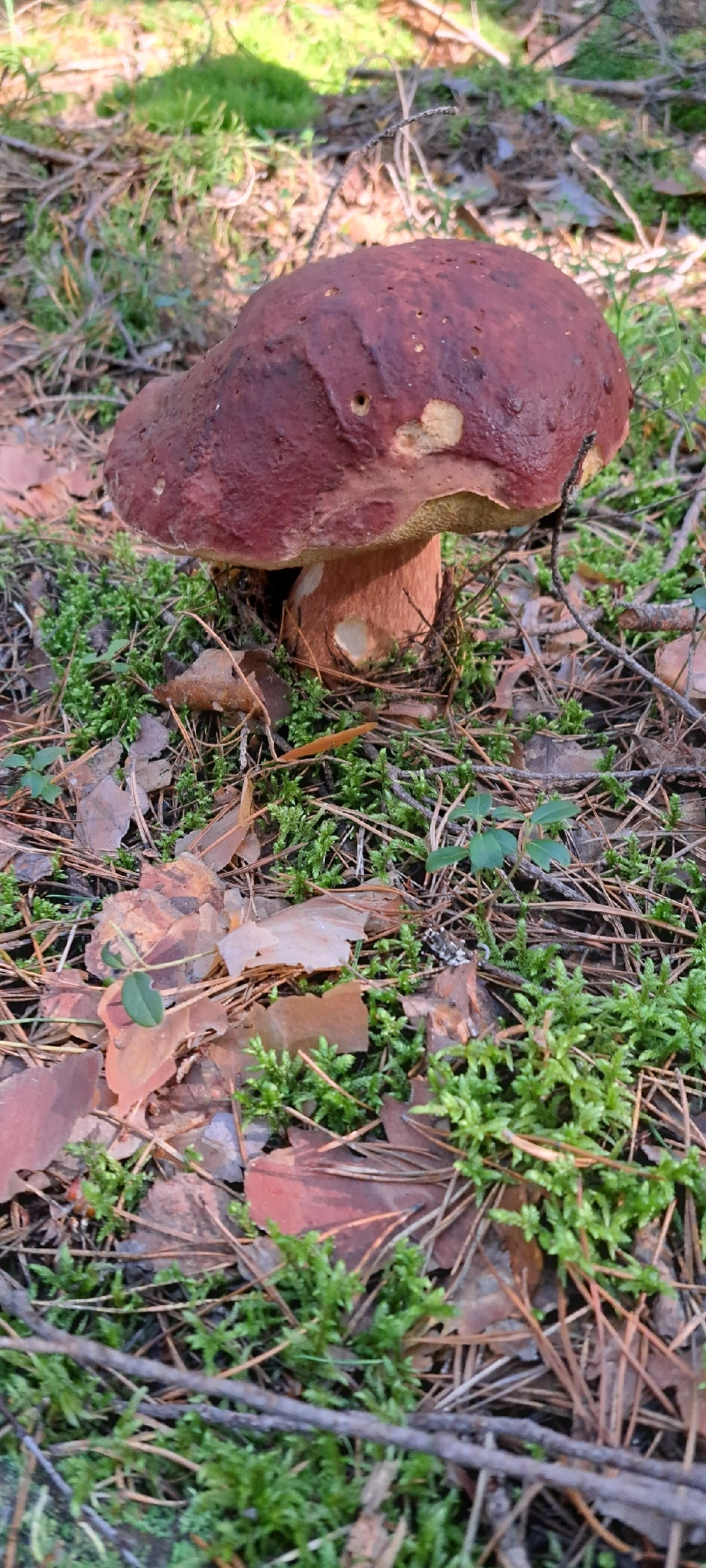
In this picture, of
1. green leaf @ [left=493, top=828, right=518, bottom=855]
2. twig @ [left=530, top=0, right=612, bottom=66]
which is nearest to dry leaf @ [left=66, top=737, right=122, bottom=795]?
green leaf @ [left=493, top=828, right=518, bottom=855]

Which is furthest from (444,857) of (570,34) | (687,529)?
(570,34)

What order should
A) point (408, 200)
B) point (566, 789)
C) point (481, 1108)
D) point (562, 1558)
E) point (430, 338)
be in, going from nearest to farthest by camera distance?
1. point (562, 1558)
2. point (481, 1108)
3. point (430, 338)
4. point (566, 789)
5. point (408, 200)

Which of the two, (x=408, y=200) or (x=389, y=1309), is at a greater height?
(x=408, y=200)

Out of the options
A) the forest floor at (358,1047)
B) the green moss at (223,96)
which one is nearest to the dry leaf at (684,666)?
the forest floor at (358,1047)

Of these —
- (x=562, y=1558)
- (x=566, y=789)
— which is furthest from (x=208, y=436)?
(x=562, y=1558)

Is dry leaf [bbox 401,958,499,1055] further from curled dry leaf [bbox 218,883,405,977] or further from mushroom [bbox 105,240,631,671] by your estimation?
mushroom [bbox 105,240,631,671]

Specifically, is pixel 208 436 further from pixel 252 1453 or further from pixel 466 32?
pixel 466 32
